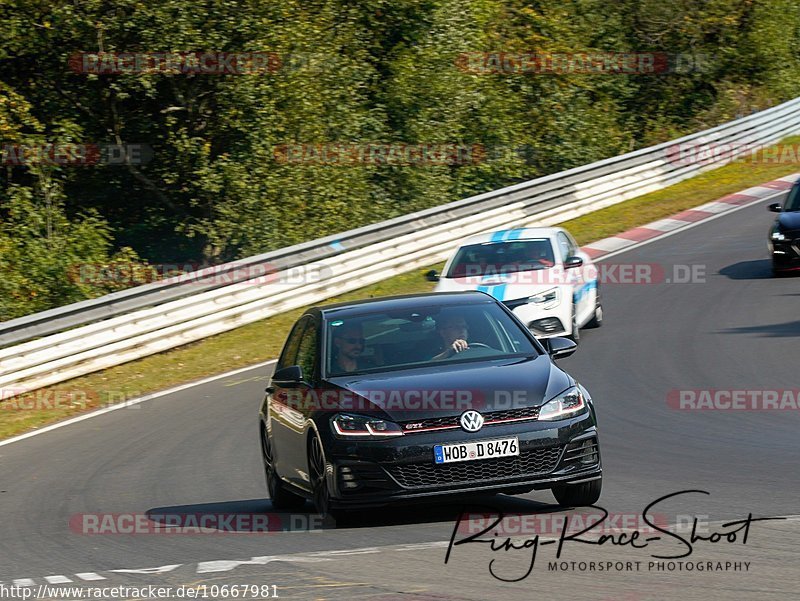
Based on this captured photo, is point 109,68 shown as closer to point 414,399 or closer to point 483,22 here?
point 483,22

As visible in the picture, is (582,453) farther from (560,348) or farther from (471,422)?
(560,348)

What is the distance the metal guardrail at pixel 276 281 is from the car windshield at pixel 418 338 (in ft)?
28.8

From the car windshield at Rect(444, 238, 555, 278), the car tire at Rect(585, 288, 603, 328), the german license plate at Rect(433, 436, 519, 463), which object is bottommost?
the car tire at Rect(585, 288, 603, 328)

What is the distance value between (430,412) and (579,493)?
1.19 m

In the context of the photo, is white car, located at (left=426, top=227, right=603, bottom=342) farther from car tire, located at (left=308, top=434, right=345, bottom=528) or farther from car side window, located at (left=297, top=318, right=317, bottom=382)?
car tire, located at (left=308, top=434, right=345, bottom=528)

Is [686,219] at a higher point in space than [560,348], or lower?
lower

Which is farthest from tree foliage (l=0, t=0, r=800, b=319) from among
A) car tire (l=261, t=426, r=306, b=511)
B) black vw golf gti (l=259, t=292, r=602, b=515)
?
black vw golf gti (l=259, t=292, r=602, b=515)

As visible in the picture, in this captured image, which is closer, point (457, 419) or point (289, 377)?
point (457, 419)

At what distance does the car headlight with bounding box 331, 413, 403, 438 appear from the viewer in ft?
24.7

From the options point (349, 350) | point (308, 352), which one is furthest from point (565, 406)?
point (308, 352)

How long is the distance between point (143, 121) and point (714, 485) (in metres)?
20.4

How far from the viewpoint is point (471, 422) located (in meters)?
7.50

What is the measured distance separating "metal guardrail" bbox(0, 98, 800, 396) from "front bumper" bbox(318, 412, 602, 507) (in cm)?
970

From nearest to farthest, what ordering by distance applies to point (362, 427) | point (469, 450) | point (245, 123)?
point (469, 450)
point (362, 427)
point (245, 123)
